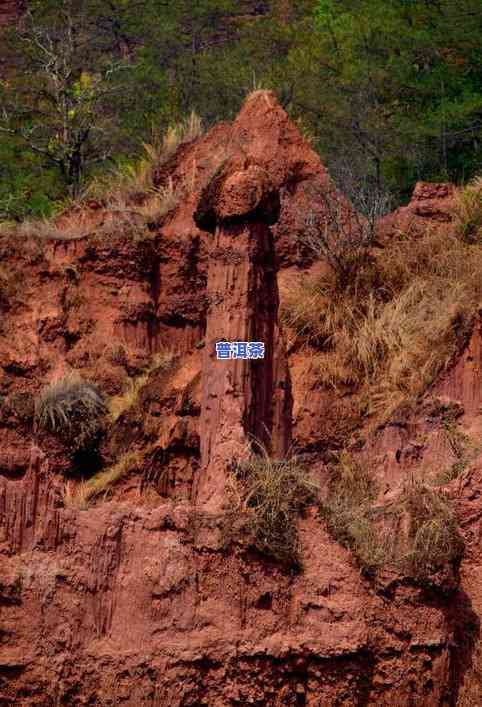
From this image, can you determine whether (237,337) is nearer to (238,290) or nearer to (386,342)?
(238,290)

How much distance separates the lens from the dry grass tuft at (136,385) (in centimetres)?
1684

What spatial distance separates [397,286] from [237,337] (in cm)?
508

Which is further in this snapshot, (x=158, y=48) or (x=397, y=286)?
(x=158, y=48)

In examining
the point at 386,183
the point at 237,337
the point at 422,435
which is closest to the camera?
the point at 237,337

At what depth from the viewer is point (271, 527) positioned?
11820mm

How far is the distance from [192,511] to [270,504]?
585 mm

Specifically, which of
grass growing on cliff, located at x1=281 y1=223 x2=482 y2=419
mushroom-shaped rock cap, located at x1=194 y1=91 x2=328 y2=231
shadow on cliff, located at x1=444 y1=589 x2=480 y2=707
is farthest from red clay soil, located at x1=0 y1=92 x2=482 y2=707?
mushroom-shaped rock cap, located at x1=194 y1=91 x2=328 y2=231

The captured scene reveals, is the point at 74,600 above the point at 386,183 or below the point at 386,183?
below

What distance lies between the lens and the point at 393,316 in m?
17.6

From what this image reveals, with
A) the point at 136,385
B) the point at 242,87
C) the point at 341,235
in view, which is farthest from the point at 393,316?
the point at 242,87

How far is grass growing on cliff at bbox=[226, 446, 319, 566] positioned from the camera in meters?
11.7

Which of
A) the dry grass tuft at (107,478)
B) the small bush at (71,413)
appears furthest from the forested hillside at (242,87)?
the dry grass tuft at (107,478)

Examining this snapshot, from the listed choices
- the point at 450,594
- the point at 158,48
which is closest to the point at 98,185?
the point at 450,594

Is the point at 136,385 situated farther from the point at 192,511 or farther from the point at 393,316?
the point at 192,511
